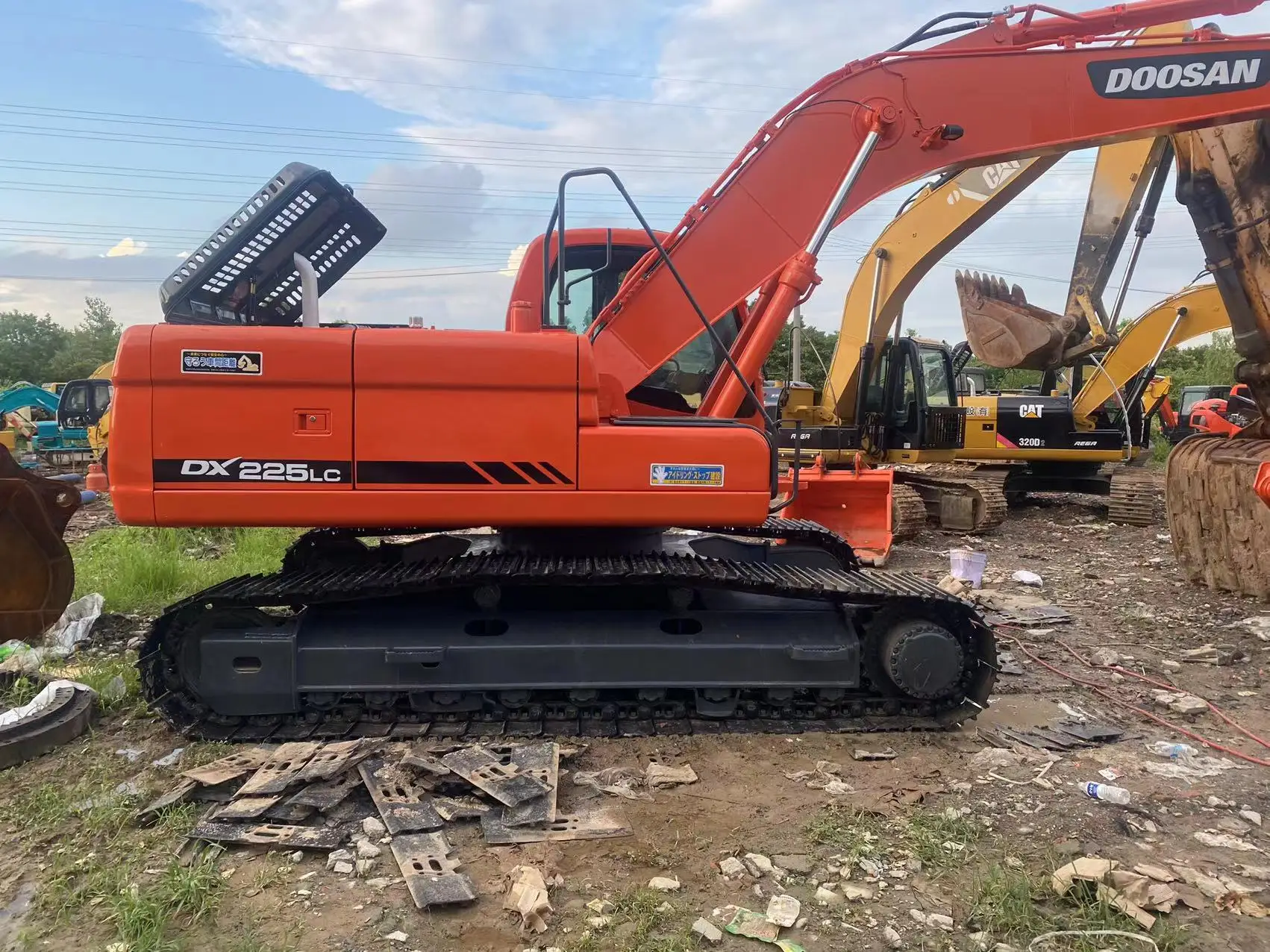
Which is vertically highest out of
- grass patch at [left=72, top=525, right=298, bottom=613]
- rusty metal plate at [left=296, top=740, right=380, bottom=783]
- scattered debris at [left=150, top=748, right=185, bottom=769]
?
grass patch at [left=72, top=525, right=298, bottom=613]

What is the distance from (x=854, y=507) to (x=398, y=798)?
5799mm

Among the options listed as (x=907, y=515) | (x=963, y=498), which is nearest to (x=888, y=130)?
(x=907, y=515)

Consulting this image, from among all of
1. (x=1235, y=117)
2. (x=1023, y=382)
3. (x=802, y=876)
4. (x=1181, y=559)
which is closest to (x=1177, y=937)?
(x=802, y=876)

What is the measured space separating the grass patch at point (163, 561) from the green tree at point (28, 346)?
172 ft

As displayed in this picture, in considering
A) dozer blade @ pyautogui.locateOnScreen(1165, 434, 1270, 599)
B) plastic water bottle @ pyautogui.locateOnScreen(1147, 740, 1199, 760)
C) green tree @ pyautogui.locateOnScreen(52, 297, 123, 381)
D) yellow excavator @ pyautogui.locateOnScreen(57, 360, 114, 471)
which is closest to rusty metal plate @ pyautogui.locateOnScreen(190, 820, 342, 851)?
plastic water bottle @ pyautogui.locateOnScreen(1147, 740, 1199, 760)

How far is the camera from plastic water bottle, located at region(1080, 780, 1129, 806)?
11.1 ft

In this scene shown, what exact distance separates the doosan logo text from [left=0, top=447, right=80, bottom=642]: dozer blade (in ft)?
19.6

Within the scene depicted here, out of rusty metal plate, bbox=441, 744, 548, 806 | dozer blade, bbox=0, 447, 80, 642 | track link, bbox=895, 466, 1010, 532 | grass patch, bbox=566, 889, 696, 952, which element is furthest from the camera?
track link, bbox=895, 466, 1010, 532

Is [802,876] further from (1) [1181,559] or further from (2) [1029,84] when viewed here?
(1) [1181,559]

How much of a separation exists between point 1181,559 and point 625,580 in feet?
18.9

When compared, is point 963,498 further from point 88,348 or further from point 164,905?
point 88,348

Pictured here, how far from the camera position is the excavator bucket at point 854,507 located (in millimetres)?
7945

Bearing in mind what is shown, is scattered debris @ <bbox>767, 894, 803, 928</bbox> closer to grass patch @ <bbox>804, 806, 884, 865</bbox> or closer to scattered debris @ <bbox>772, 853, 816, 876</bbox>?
scattered debris @ <bbox>772, 853, 816, 876</bbox>

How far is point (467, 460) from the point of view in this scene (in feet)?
11.7
